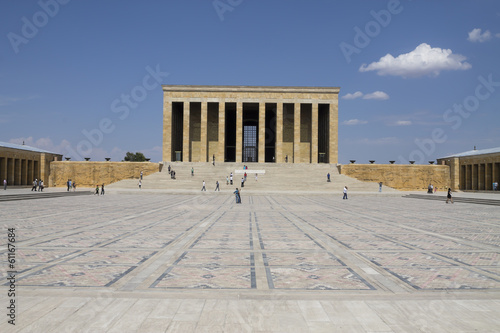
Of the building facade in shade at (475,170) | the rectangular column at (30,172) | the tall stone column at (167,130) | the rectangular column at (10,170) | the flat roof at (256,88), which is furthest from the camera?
Result: the flat roof at (256,88)

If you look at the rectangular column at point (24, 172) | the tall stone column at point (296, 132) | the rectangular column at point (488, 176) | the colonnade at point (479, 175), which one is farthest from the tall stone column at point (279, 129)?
the rectangular column at point (24, 172)

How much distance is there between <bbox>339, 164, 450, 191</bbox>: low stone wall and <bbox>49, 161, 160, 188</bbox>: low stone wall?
25.7m

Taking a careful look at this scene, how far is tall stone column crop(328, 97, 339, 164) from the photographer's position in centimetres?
4851

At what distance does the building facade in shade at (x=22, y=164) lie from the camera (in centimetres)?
3625

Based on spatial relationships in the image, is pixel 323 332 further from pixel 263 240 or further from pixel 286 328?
pixel 263 240

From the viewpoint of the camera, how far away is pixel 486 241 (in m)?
8.12

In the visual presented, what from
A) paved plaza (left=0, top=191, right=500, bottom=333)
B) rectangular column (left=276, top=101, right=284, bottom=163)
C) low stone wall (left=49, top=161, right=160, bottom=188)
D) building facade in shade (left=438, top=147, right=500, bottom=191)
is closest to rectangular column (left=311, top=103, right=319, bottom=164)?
rectangular column (left=276, top=101, right=284, bottom=163)

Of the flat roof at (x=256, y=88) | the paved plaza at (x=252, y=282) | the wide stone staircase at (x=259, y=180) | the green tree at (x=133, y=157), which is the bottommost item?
the paved plaza at (x=252, y=282)

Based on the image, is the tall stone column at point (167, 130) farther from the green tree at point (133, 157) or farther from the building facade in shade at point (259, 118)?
the green tree at point (133, 157)

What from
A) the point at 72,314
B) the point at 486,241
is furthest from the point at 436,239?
the point at 72,314

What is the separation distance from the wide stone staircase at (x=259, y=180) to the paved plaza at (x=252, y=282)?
21.5 m

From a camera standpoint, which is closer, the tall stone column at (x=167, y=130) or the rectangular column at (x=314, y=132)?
the tall stone column at (x=167, y=130)

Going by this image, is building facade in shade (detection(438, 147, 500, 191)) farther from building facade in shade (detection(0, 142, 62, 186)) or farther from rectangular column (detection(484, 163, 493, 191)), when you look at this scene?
building facade in shade (detection(0, 142, 62, 186))

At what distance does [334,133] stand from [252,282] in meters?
46.5
